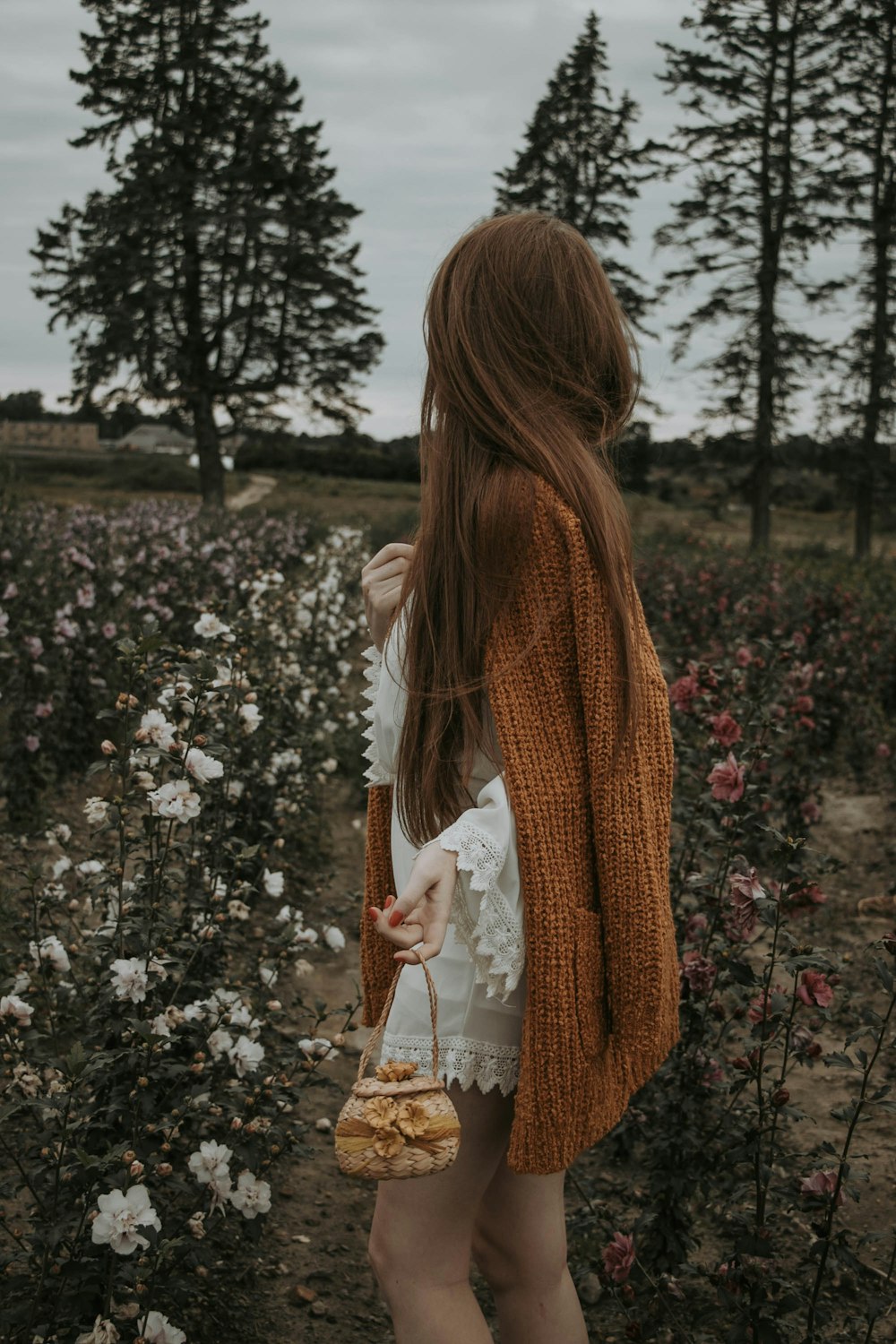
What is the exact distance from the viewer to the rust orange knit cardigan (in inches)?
60.7

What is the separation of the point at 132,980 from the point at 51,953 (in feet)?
1.16

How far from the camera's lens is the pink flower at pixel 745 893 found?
1.98 metres

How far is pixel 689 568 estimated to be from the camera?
1181 cm

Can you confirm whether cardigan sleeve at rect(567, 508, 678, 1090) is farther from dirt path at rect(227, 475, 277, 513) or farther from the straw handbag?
dirt path at rect(227, 475, 277, 513)

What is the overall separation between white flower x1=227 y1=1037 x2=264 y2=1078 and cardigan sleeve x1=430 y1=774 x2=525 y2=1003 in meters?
0.80

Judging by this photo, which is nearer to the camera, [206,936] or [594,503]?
[594,503]

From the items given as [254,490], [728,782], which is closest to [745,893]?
[728,782]

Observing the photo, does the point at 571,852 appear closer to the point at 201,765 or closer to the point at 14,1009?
the point at 201,765

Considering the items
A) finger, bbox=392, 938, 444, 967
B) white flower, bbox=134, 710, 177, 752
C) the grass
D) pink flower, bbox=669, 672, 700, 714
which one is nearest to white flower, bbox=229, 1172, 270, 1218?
white flower, bbox=134, 710, 177, 752

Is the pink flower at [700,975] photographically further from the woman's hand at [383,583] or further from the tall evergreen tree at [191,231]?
the tall evergreen tree at [191,231]

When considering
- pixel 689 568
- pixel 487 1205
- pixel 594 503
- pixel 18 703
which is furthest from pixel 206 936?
pixel 689 568

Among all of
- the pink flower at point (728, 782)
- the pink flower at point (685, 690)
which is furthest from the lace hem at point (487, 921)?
the pink flower at point (685, 690)

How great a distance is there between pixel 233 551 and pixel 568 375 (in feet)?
30.8

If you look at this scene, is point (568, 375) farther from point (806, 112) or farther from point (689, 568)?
point (806, 112)
